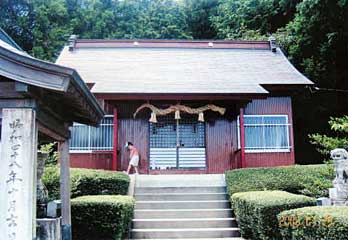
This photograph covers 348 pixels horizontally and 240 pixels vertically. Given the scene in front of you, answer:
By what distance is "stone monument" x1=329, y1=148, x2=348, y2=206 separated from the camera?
7.41 metres

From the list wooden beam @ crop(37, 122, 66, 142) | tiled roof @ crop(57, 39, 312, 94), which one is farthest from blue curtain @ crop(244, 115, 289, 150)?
wooden beam @ crop(37, 122, 66, 142)

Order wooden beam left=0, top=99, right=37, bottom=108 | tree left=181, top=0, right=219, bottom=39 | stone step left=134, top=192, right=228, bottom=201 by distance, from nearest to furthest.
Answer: wooden beam left=0, top=99, right=37, bottom=108 < stone step left=134, top=192, right=228, bottom=201 < tree left=181, top=0, right=219, bottom=39

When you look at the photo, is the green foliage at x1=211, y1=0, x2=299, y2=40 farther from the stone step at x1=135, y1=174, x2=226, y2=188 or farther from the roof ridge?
the stone step at x1=135, y1=174, x2=226, y2=188

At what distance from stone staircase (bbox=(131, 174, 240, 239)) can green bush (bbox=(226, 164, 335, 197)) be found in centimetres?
54

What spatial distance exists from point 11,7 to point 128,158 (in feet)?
44.4

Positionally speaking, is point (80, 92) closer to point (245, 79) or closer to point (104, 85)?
point (104, 85)

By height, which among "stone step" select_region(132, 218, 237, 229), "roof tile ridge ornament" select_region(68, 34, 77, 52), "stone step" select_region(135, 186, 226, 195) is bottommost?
"stone step" select_region(132, 218, 237, 229)

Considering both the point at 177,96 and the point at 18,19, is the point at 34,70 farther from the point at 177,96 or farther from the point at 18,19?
the point at 18,19

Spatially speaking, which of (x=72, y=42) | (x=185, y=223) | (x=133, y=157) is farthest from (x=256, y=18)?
(x=185, y=223)

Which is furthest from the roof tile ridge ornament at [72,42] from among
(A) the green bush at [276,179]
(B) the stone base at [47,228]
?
(B) the stone base at [47,228]

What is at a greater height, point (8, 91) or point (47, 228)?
point (8, 91)

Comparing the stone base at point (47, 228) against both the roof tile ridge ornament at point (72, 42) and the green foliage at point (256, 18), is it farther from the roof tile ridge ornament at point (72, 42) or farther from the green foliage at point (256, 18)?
the green foliage at point (256, 18)
